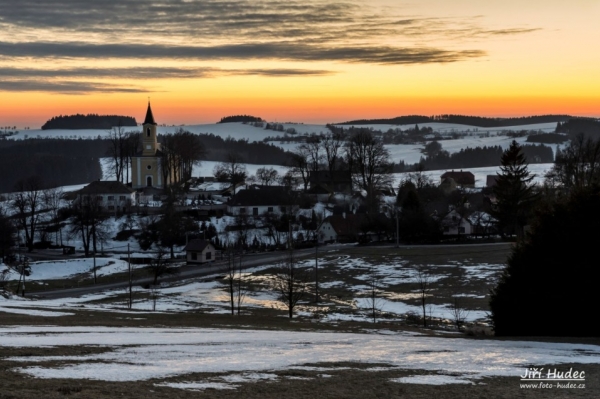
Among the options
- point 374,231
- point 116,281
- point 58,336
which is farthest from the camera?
point 374,231

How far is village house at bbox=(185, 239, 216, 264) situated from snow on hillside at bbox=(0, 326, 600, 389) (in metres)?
49.5

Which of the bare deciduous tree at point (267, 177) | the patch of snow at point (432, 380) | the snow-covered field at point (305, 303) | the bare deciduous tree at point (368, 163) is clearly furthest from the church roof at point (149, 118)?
the patch of snow at point (432, 380)

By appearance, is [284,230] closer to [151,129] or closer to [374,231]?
[374,231]

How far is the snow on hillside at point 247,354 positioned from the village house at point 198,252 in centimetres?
4947

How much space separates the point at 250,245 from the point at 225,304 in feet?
126

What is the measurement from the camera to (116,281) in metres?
62.3

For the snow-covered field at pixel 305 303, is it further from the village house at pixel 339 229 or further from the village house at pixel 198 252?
the village house at pixel 339 229

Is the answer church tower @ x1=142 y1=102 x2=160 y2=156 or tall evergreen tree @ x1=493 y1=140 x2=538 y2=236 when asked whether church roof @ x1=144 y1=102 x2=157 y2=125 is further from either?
tall evergreen tree @ x1=493 y1=140 x2=538 y2=236

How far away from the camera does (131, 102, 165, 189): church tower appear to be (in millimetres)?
114688

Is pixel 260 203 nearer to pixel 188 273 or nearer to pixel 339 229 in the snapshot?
pixel 339 229

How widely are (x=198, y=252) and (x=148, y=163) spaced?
4567 centimetres

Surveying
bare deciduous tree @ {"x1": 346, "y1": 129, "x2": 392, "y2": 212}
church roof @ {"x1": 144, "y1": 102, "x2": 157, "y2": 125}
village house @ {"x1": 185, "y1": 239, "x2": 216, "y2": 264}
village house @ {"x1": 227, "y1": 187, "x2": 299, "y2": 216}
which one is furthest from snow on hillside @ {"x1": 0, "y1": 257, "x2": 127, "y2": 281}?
church roof @ {"x1": 144, "y1": 102, "x2": 157, "y2": 125}

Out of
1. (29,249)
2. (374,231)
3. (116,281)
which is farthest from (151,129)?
(116,281)

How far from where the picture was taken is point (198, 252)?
239 feet
